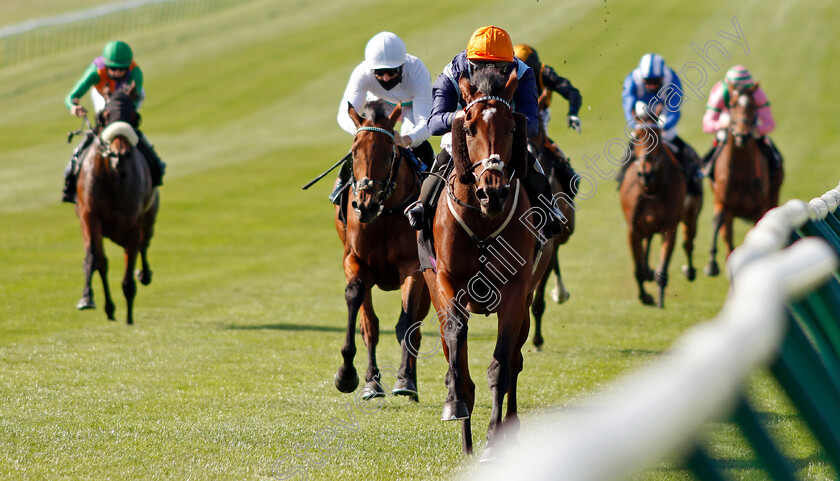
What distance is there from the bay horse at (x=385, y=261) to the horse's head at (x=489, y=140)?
101 centimetres

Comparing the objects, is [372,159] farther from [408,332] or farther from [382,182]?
[408,332]

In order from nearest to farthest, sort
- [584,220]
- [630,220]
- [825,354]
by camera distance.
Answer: [825,354], [630,220], [584,220]

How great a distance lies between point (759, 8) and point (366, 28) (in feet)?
55.7

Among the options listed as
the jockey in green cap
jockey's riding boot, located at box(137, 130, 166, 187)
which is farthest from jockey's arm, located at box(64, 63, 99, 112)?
jockey's riding boot, located at box(137, 130, 166, 187)

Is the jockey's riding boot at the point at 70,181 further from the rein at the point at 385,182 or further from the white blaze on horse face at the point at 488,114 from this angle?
the white blaze on horse face at the point at 488,114

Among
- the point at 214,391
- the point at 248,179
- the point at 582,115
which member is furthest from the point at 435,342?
the point at 582,115

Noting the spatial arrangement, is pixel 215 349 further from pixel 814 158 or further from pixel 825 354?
pixel 814 158

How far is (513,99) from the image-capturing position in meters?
6.59

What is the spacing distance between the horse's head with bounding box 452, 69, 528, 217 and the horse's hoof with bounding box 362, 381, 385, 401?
6.52ft

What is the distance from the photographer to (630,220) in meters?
12.4

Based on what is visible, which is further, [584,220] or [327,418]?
[584,220]

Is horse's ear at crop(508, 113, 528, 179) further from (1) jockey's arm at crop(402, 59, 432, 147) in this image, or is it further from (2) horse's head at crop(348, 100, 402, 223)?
(1) jockey's arm at crop(402, 59, 432, 147)

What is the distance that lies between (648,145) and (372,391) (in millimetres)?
5943

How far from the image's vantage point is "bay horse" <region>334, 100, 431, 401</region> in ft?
22.6
